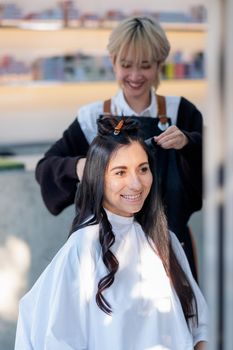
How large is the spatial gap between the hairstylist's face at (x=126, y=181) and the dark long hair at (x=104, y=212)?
17mm

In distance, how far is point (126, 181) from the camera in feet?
5.59

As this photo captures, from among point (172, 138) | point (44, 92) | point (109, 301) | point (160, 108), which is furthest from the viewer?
point (44, 92)

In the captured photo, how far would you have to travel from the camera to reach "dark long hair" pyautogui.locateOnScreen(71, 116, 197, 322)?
1.73 metres

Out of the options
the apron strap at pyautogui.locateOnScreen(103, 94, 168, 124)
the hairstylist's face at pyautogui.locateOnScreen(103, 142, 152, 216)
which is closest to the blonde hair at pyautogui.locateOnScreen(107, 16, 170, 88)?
the apron strap at pyautogui.locateOnScreen(103, 94, 168, 124)

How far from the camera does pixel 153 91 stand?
2078mm

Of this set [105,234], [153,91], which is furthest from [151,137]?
[105,234]

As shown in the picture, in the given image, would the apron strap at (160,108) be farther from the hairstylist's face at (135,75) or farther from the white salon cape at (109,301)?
the white salon cape at (109,301)

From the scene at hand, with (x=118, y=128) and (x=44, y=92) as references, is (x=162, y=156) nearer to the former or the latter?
(x=118, y=128)

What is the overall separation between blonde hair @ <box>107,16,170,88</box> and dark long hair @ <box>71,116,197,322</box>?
9.2 inches

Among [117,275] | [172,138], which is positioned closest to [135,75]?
[172,138]

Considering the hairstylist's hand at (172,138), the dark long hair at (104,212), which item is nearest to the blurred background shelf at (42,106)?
the hairstylist's hand at (172,138)

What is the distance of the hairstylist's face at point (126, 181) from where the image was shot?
1706 millimetres

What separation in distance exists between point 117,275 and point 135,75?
603 mm

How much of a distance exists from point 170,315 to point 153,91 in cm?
69
